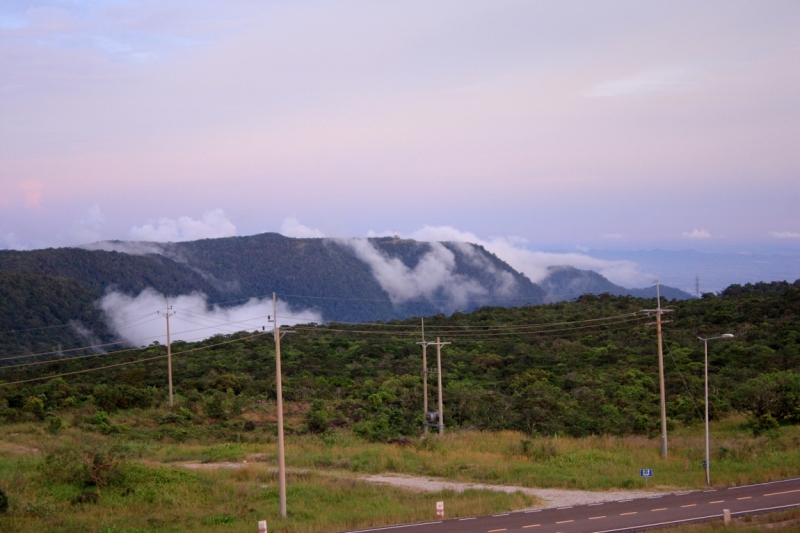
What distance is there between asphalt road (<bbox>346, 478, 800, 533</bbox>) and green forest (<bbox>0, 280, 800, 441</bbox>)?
11.3 metres

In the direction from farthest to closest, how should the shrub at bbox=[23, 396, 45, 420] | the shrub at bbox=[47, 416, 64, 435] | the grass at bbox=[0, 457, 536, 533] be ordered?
the shrub at bbox=[23, 396, 45, 420], the shrub at bbox=[47, 416, 64, 435], the grass at bbox=[0, 457, 536, 533]

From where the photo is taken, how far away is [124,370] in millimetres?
51219

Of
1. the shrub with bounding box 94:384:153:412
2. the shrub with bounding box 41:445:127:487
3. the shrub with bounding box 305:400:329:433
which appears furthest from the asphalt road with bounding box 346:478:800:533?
the shrub with bounding box 94:384:153:412

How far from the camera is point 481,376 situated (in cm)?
4947

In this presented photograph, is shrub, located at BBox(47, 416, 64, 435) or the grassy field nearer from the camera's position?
the grassy field

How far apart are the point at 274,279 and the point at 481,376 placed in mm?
66734

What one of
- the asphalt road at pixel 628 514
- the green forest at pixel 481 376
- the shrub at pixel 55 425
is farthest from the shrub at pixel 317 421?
the asphalt road at pixel 628 514

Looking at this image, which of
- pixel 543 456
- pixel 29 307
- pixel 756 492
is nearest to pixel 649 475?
pixel 756 492

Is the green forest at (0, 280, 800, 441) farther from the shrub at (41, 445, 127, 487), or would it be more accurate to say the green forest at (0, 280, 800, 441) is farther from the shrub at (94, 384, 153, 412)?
the shrub at (41, 445, 127, 487)

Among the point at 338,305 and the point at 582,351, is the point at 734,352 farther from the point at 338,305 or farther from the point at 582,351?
the point at 338,305

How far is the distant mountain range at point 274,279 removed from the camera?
73500mm

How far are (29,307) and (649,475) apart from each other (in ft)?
206

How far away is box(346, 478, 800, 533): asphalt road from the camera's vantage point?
18891 mm

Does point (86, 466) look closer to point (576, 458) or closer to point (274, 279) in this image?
point (576, 458)
